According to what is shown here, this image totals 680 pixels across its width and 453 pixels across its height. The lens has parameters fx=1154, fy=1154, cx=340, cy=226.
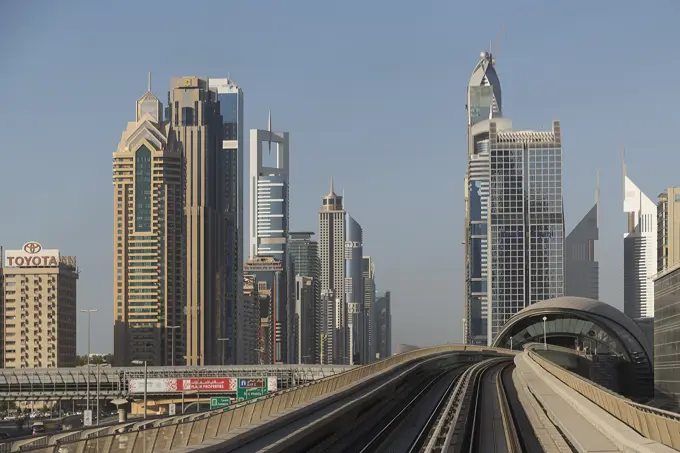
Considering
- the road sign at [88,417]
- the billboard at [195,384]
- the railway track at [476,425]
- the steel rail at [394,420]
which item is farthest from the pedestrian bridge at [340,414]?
the billboard at [195,384]

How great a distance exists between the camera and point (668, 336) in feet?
299

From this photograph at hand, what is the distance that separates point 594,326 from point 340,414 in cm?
14064

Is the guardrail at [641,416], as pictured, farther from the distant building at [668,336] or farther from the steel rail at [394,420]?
the distant building at [668,336]

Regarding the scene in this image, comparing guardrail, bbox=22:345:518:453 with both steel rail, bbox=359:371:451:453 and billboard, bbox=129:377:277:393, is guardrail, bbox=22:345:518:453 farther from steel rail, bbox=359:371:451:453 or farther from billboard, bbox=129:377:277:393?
billboard, bbox=129:377:277:393

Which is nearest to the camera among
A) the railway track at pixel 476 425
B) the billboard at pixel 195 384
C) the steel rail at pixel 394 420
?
the railway track at pixel 476 425

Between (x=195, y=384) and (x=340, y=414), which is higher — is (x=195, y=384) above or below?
below

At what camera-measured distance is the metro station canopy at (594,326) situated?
6791 inches

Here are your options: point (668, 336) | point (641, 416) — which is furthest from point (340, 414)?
point (668, 336)

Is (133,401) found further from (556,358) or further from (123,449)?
(123,449)

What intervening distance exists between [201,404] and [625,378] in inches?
2614

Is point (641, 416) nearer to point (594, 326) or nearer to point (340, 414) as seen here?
point (340, 414)

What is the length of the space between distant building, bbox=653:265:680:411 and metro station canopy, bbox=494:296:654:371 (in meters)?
74.0

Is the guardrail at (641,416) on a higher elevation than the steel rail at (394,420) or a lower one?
higher

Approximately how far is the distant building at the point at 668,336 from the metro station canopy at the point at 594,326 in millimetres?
74019
